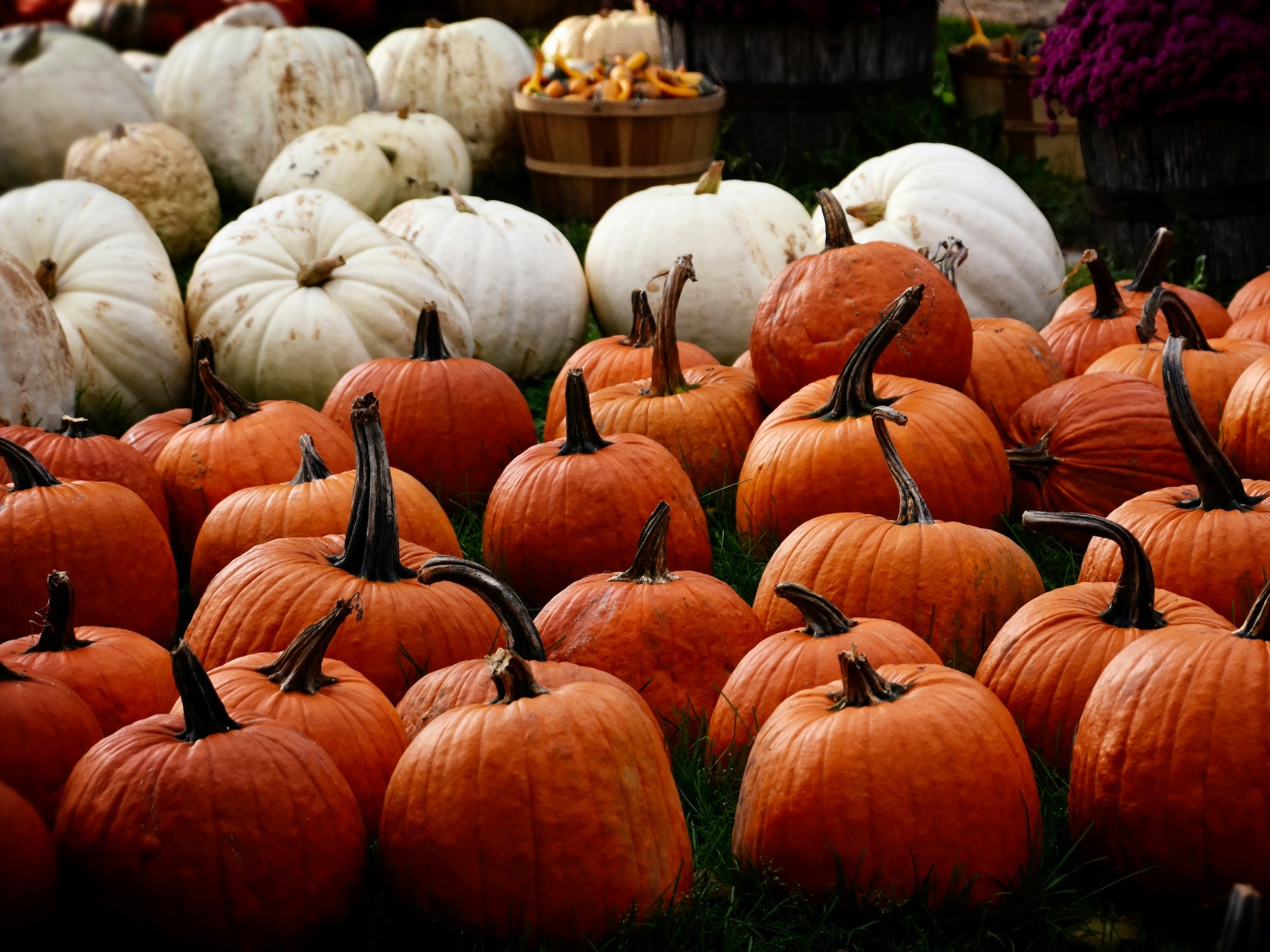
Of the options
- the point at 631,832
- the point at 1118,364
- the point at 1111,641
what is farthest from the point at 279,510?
the point at 1118,364

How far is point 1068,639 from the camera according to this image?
7.43ft

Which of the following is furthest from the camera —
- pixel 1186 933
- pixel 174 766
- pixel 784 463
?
pixel 784 463

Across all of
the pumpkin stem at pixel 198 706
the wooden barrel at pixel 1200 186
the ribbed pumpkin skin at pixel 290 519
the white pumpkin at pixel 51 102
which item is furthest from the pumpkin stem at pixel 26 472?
the wooden barrel at pixel 1200 186

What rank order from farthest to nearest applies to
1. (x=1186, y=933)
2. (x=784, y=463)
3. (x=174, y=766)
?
(x=784, y=463), (x=1186, y=933), (x=174, y=766)

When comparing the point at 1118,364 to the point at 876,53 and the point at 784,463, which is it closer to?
the point at 784,463

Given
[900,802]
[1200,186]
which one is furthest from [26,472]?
[1200,186]

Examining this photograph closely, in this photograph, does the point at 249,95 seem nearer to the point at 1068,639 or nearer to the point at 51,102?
the point at 51,102

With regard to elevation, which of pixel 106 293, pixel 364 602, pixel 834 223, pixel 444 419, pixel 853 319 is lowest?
pixel 444 419

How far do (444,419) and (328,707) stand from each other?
1.78m

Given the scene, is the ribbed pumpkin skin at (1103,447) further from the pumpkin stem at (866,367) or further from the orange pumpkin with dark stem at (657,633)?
the orange pumpkin with dark stem at (657,633)

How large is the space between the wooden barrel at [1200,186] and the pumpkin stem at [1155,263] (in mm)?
1732

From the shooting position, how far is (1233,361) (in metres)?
3.58

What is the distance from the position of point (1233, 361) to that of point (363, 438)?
2407 mm

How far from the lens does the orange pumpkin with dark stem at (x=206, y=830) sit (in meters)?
1.74
